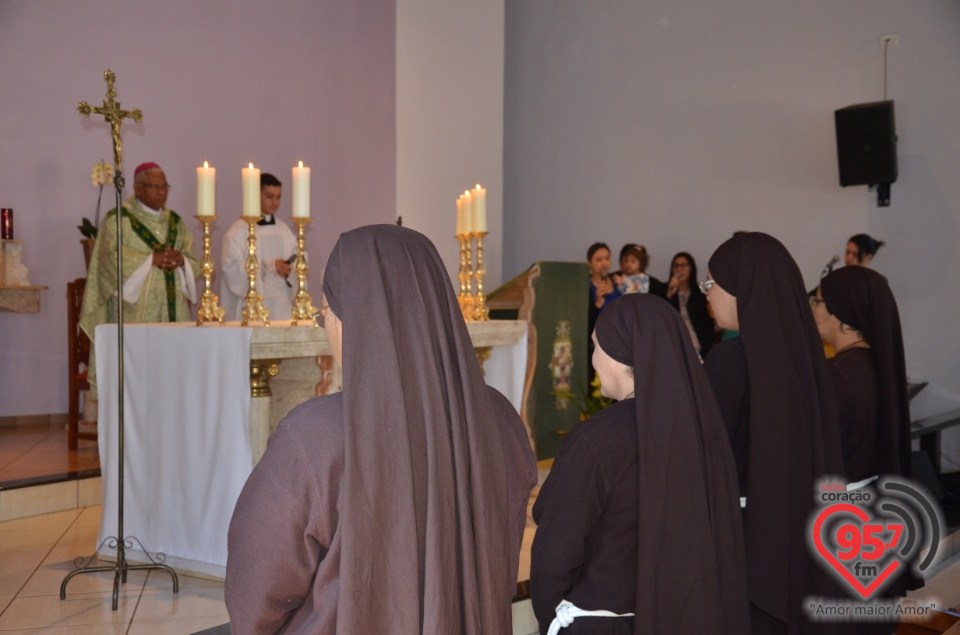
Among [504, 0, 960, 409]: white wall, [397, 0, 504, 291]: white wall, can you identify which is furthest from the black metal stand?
[504, 0, 960, 409]: white wall

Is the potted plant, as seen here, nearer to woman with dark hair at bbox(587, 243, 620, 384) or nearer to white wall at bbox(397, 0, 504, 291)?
white wall at bbox(397, 0, 504, 291)

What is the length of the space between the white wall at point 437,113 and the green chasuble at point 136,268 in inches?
138

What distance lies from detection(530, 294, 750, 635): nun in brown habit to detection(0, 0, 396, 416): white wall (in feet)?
20.6

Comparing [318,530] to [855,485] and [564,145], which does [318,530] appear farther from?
[564,145]

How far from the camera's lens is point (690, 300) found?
8.30 metres

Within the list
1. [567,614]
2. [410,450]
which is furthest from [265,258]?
[410,450]

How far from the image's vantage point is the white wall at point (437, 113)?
902cm

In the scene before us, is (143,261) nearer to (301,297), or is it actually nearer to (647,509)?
(301,297)

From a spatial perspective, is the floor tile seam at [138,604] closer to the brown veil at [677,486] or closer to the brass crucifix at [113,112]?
the brass crucifix at [113,112]

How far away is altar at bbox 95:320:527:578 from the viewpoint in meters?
3.66

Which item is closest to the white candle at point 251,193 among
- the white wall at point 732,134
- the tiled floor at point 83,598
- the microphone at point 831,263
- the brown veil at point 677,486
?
the tiled floor at point 83,598

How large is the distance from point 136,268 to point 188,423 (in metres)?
2.11

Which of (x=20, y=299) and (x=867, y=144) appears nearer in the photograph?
(x=20, y=299)

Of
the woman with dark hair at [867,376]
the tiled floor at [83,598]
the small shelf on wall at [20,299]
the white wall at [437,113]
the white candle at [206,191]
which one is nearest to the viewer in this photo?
the woman with dark hair at [867,376]
